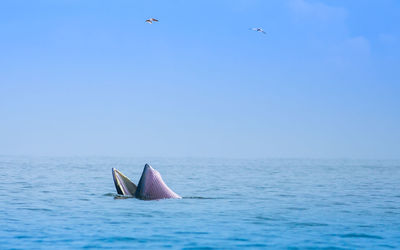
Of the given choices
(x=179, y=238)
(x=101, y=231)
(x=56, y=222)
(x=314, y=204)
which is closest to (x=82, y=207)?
(x=56, y=222)

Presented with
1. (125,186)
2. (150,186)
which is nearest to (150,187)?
(150,186)

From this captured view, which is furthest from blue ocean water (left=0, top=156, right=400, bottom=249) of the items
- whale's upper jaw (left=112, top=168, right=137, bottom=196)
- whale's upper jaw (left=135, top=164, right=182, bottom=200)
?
whale's upper jaw (left=112, top=168, right=137, bottom=196)

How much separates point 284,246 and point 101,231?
5648 mm

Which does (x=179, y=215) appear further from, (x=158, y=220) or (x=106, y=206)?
(x=106, y=206)

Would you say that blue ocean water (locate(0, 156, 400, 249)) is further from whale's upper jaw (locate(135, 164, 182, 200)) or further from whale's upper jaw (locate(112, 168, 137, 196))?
whale's upper jaw (locate(112, 168, 137, 196))

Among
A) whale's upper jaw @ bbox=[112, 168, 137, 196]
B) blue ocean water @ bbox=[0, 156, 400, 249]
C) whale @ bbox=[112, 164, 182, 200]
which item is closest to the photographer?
blue ocean water @ bbox=[0, 156, 400, 249]

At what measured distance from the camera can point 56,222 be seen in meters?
18.0

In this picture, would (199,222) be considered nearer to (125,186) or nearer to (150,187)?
(150,187)

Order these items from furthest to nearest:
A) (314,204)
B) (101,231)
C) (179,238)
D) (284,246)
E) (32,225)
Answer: (314,204), (32,225), (101,231), (179,238), (284,246)

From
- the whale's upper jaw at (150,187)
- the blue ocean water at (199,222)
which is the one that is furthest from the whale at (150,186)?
the blue ocean water at (199,222)

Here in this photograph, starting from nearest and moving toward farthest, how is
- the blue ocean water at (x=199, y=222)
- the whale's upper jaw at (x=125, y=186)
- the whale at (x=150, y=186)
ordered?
the blue ocean water at (x=199, y=222), the whale at (x=150, y=186), the whale's upper jaw at (x=125, y=186)

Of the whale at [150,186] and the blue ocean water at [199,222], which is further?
the whale at [150,186]

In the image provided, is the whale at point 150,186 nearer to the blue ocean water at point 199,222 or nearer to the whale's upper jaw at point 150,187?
the whale's upper jaw at point 150,187

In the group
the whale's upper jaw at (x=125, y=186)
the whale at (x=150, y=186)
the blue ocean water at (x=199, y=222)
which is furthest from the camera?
the whale's upper jaw at (x=125, y=186)
